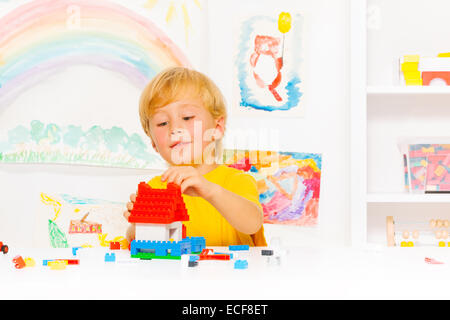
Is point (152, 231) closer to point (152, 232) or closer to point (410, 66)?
point (152, 232)

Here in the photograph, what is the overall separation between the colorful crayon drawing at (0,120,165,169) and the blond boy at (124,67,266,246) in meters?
0.07

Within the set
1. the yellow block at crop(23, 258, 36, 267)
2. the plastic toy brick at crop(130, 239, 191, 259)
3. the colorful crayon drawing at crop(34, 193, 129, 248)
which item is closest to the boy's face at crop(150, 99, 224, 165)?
the colorful crayon drawing at crop(34, 193, 129, 248)

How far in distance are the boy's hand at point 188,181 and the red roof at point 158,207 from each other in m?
0.10

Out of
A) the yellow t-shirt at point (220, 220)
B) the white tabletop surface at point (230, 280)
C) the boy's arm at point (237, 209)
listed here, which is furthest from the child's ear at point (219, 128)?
the white tabletop surface at point (230, 280)

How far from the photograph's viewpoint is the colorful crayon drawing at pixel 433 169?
4.96ft

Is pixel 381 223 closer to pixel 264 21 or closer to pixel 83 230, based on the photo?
pixel 264 21

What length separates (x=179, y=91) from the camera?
57.8 inches

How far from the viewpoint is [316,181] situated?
1.63 metres

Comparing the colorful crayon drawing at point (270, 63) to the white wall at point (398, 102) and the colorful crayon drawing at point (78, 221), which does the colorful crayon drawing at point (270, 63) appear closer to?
the white wall at point (398, 102)

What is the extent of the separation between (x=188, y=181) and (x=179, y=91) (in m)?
0.48

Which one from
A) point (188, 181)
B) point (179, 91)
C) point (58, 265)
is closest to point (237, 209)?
point (188, 181)

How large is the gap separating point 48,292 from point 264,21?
1214 millimetres

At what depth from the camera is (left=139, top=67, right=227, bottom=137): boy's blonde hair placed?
1473mm

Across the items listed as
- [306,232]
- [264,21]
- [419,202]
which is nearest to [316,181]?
[306,232]
